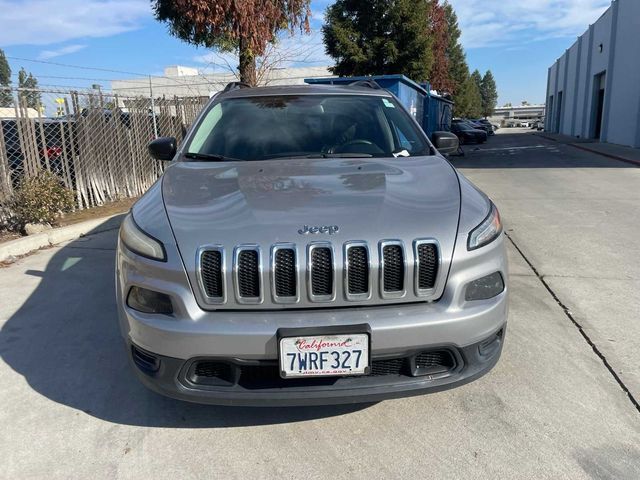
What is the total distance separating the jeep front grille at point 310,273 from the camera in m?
2.19

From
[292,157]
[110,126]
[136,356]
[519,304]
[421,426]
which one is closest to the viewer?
[136,356]

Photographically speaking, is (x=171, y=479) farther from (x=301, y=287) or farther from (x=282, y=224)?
(x=282, y=224)

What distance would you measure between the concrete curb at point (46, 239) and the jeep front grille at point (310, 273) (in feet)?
14.6

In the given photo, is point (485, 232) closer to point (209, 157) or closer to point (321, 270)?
point (321, 270)

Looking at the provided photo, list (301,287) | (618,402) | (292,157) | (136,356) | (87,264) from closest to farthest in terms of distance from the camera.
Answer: (301,287) < (136,356) < (618,402) < (292,157) < (87,264)

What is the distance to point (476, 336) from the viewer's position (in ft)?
7.55

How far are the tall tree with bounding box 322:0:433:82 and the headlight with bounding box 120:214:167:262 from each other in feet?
72.0

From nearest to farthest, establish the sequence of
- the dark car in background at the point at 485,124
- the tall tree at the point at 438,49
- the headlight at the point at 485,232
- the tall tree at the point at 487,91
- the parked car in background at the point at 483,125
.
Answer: the headlight at the point at 485,232, the tall tree at the point at 438,49, the parked car in background at the point at 483,125, the dark car in background at the point at 485,124, the tall tree at the point at 487,91

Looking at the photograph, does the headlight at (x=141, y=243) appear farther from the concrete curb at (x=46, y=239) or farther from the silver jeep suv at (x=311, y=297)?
the concrete curb at (x=46, y=239)

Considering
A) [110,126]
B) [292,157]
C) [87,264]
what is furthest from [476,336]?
[110,126]

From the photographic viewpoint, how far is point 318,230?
2291 mm

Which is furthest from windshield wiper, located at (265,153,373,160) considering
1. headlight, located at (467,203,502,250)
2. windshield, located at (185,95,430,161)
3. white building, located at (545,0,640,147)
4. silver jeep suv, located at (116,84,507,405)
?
white building, located at (545,0,640,147)

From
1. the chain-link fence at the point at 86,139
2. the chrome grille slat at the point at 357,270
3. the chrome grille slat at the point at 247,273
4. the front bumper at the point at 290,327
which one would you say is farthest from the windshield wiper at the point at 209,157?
the chain-link fence at the point at 86,139

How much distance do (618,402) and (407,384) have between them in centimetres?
134
